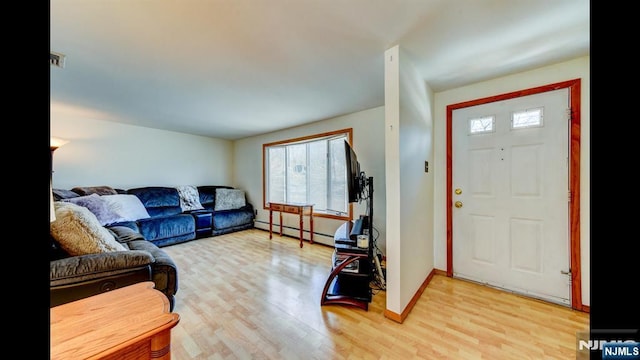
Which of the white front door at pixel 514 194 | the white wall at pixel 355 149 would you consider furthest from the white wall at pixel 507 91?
the white wall at pixel 355 149

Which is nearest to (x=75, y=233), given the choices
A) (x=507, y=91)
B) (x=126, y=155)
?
(x=126, y=155)

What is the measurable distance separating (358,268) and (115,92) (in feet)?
10.9

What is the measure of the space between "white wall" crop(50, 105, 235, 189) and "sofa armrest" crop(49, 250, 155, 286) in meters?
2.93

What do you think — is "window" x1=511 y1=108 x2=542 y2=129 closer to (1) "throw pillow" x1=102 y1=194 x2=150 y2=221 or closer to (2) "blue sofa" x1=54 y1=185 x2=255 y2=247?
(2) "blue sofa" x1=54 y1=185 x2=255 y2=247

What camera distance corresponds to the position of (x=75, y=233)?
1527mm

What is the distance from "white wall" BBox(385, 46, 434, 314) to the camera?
5.90 feet

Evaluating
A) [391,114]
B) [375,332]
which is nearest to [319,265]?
[375,332]

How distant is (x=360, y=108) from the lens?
3252 millimetres

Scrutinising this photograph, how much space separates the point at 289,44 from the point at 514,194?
2494 mm

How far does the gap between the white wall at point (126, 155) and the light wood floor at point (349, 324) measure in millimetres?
2750

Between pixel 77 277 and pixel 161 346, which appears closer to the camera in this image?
pixel 161 346

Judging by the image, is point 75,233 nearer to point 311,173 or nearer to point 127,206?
point 127,206

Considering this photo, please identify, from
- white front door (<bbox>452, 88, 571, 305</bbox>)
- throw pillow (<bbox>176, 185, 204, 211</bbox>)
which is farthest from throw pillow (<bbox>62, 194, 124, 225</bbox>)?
white front door (<bbox>452, 88, 571, 305</bbox>)

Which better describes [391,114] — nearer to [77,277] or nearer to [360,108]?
[360,108]
